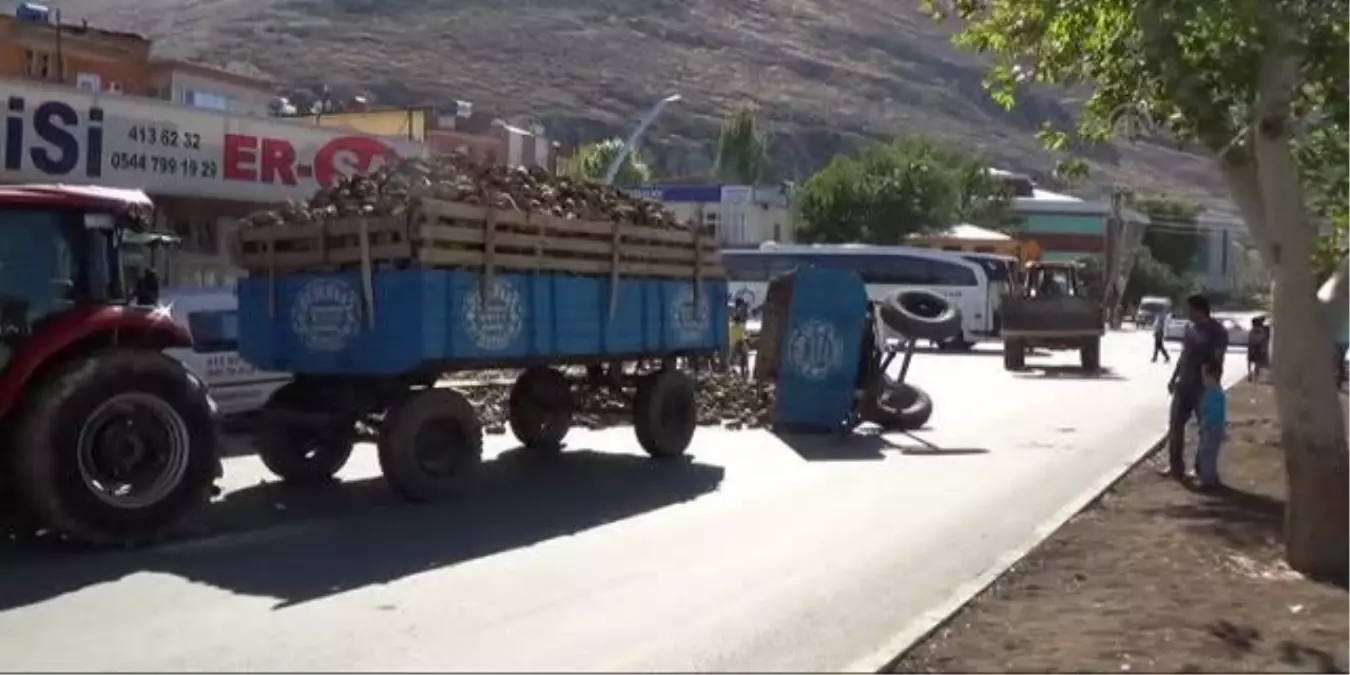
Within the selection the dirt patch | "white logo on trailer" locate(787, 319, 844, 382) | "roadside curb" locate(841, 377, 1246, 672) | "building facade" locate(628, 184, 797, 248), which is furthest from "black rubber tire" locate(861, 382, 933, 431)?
Answer: "building facade" locate(628, 184, 797, 248)

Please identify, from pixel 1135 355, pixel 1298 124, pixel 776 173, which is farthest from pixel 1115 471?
pixel 776 173

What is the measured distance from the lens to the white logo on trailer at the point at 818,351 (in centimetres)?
1906

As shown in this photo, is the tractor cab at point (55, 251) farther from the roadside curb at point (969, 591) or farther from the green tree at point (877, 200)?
the green tree at point (877, 200)

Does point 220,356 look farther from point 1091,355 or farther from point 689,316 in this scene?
point 1091,355

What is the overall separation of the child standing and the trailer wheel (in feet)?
20.6

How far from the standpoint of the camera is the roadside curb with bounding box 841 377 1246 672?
25.5 feet

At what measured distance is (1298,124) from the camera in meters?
12.1

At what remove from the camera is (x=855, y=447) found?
17.9 m

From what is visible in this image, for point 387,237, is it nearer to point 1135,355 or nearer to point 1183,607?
point 1183,607

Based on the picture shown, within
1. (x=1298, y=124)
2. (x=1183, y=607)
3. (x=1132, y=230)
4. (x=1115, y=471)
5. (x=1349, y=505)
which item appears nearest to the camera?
(x=1183, y=607)

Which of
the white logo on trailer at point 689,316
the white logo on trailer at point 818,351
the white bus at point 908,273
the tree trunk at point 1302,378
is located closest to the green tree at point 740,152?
the white bus at point 908,273

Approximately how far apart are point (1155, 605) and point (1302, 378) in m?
1.99

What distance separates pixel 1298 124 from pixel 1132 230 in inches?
3450

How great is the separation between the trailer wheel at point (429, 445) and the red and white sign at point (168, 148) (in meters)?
10.3
